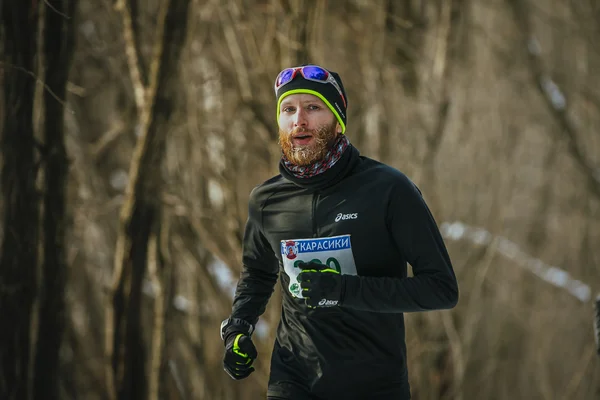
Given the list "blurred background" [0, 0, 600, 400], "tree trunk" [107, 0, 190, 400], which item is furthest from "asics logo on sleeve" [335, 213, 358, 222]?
"tree trunk" [107, 0, 190, 400]

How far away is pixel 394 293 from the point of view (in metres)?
3.32

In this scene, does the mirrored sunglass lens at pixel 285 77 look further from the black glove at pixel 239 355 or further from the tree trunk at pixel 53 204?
the tree trunk at pixel 53 204

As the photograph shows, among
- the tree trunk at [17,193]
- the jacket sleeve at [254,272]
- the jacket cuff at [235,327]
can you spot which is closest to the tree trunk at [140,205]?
the tree trunk at [17,193]

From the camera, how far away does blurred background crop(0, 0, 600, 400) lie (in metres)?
4.80

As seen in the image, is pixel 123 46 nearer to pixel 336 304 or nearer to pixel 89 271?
pixel 89 271

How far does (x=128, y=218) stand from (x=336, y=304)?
3290mm

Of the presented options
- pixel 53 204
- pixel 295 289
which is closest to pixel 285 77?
pixel 295 289

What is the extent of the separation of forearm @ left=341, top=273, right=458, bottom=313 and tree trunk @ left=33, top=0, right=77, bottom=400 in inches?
80.0

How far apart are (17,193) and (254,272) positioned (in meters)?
1.32

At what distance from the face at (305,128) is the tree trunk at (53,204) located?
1.59m

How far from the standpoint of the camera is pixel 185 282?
Answer: 55.8ft

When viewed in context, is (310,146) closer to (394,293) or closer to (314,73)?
(314,73)

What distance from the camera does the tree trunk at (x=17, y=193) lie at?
173 inches

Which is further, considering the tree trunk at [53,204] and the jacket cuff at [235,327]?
the tree trunk at [53,204]
